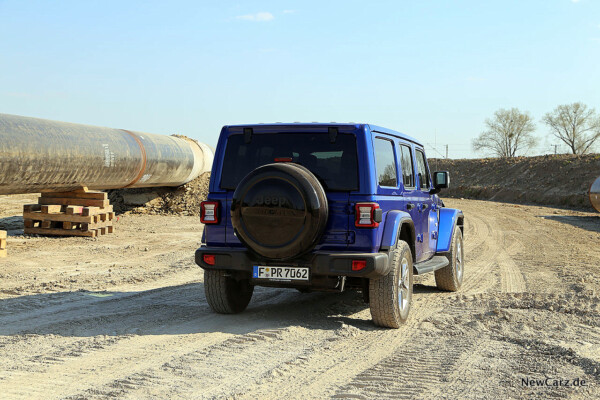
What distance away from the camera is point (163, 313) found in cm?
697

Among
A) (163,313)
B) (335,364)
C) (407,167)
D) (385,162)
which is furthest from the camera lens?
(407,167)

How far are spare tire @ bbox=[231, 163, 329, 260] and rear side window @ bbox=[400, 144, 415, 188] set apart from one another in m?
1.61

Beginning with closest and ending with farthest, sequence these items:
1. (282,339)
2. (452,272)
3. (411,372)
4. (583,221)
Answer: (411,372) → (282,339) → (452,272) → (583,221)

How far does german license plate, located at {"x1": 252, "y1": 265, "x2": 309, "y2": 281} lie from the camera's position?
19.7 ft

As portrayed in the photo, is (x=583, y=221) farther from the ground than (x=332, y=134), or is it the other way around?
(x=332, y=134)

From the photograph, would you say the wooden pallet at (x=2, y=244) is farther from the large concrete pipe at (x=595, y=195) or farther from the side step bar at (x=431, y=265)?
the large concrete pipe at (x=595, y=195)

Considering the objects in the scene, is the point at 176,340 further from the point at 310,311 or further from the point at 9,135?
the point at 9,135

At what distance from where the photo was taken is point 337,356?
5227 millimetres

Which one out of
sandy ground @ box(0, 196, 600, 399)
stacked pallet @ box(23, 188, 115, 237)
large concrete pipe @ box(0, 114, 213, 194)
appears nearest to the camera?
sandy ground @ box(0, 196, 600, 399)

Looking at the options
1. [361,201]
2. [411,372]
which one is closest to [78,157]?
[361,201]

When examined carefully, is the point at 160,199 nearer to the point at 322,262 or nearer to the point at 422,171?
the point at 422,171

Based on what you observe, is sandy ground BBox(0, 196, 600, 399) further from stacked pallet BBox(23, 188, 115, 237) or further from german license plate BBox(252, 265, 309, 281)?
stacked pallet BBox(23, 188, 115, 237)

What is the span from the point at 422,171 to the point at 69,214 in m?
9.65

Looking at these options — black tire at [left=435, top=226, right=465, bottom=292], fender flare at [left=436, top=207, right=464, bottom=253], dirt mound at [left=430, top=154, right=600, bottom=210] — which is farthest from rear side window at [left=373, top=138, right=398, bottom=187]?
dirt mound at [left=430, top=154, right=600, bottom=210]
